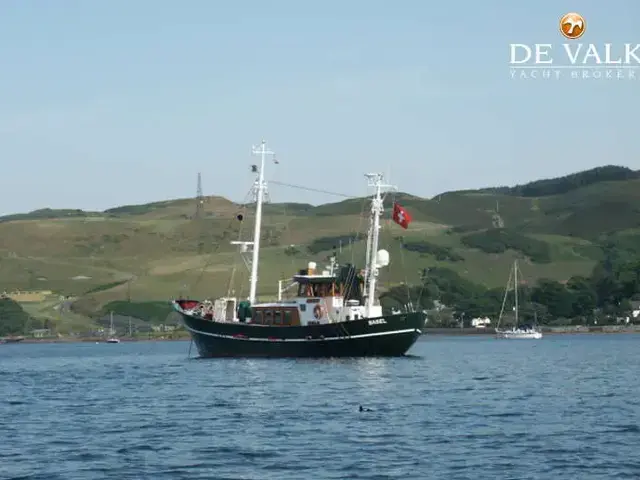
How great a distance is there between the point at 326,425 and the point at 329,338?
171 feet

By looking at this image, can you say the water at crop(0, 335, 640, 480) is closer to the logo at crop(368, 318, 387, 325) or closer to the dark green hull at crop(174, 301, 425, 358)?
the logo at crop(368, 318, 387, 325)

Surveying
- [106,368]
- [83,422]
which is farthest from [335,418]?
[106,368]

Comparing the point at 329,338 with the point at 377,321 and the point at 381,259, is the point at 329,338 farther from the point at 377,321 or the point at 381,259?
the point at 381,259

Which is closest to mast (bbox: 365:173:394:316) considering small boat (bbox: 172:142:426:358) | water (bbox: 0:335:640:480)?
small boat (bbox: 172:142:426:358)

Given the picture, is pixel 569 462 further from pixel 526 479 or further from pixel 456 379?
pixel 456 379

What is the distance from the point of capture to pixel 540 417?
58.0m

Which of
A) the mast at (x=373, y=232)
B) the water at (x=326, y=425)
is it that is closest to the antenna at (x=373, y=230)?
the mast at (x=373, y=232)

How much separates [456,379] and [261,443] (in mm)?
36612

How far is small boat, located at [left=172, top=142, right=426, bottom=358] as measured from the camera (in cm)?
10744

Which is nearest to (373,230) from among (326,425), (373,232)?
(373,232)

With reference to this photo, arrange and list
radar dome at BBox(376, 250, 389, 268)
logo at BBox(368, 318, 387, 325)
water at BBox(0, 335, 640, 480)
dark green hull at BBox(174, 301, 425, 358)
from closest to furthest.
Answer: water at BBox(0, 335, 640, 480), logo at BBox(368, 318, 387, 325), dark green hull at BBox(174, 301, 425, 358), radar dome at BBox(376, 250, 389, 268)

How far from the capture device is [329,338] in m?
108

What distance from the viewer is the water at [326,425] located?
44281 millimetres

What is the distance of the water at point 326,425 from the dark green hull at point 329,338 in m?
12.8
